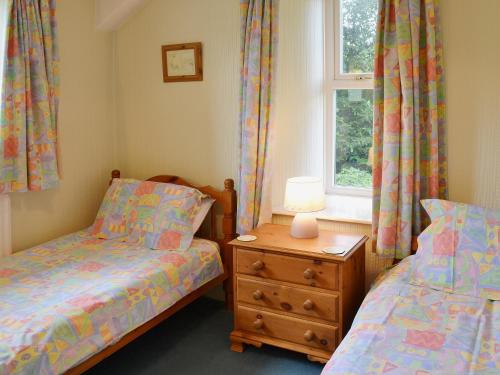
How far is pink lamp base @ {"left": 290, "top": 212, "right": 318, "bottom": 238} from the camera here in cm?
262

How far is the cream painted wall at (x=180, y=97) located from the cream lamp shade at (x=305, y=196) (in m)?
0.67

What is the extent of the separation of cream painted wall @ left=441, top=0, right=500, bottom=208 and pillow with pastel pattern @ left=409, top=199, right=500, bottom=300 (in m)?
0.25

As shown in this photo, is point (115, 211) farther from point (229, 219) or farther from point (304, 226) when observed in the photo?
point (304, 226)

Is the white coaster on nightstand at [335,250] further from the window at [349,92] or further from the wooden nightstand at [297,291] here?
the window at [349,92]

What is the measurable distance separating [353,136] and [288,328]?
113cm

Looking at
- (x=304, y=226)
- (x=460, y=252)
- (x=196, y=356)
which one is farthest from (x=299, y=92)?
(x=196, y=356)

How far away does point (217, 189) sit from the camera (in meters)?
3.22

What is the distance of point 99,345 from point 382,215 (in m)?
1.44

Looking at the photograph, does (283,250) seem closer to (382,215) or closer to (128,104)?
(382,215)

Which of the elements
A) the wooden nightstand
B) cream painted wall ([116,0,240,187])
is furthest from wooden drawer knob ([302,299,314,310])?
cream painted wall ([116,0,240,187])

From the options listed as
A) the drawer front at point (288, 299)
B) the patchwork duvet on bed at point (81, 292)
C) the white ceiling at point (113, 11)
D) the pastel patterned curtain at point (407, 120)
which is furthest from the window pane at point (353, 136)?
the white ceiling at point (113, 11)

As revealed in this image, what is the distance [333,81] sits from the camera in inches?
112

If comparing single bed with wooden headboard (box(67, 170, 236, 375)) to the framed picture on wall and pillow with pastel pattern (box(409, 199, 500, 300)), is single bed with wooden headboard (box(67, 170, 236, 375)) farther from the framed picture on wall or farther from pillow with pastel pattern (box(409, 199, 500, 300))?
pillow with pastel pattern (box(409, 199, 500, 300))

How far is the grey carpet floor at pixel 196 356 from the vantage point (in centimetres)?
248
